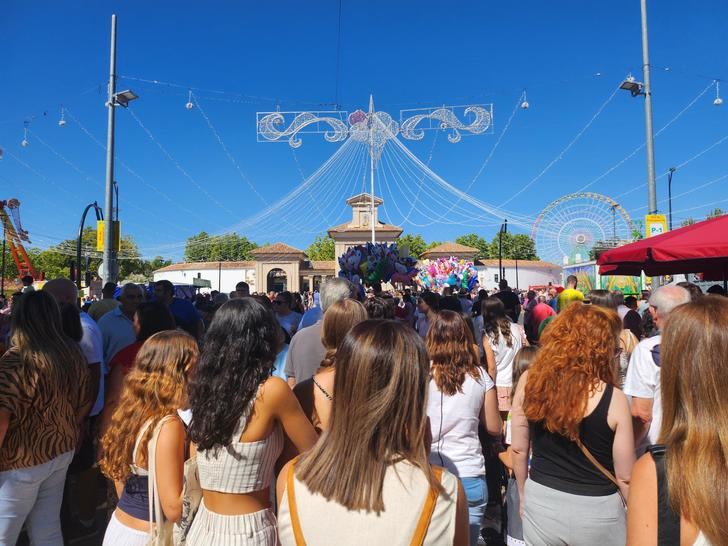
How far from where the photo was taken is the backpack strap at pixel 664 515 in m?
1.30

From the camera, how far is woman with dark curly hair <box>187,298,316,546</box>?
208 cm

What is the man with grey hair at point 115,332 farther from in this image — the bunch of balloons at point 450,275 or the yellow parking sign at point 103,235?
the bunch of balloons at point 450,275

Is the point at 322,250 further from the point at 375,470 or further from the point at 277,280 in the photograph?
the point at 375,470

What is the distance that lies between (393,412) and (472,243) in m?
89.8

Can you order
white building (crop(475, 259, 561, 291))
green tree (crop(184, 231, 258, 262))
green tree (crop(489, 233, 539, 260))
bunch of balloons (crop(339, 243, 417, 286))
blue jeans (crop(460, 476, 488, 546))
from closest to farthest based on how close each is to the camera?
blue jeans (crop(460, 476, 488, 546)), bunch of balloons (crop(339, 243, 417, 286)), white building (crop(475, 259, 561, 291)), green tree (crop(489, 233, 539, 260)), green tree (crop(184, 231, 258, 262))

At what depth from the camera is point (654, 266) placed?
8523mm

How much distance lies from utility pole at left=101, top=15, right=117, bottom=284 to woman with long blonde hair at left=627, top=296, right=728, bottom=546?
11.4 metres

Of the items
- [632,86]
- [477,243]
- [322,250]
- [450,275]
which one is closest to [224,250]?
[322,250]

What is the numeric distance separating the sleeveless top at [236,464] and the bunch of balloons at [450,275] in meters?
18.0

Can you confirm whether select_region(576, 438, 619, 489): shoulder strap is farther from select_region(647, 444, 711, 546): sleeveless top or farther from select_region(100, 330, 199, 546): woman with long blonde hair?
select_region(100, 330, 199, 546): woman with long blonde hair

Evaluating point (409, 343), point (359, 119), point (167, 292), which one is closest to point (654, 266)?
point (167, 292)

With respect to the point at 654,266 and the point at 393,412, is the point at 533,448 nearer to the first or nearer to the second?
the point at 393,412

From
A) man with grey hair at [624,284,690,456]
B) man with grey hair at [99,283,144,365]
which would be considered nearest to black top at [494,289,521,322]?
man with grey hair at [624,284,690,456]

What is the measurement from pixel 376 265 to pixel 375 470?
1163 centimetres
